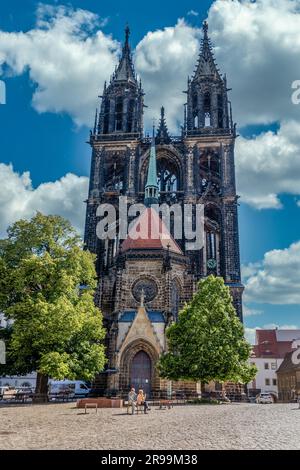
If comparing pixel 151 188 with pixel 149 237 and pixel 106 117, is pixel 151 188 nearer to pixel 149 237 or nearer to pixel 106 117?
pixel 149 237

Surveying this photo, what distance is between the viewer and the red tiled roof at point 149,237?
38.1 m

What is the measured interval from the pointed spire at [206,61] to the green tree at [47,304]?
117ft

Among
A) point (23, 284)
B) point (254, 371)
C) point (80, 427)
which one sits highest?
point (23, 284)

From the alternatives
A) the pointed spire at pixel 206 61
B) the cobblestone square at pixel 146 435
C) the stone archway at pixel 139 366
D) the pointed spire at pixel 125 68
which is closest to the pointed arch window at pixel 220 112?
the pointed spire at pixel 206 61

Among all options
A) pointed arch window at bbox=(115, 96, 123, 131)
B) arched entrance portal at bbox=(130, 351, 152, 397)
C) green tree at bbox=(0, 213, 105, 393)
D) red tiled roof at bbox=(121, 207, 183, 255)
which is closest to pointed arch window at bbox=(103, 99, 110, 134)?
pointed arch window at bbox=(115, 96, 123, 131)

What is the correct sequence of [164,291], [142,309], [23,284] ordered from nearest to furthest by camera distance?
[23,284] < [142,309] < [164,291]

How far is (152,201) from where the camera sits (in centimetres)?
4681

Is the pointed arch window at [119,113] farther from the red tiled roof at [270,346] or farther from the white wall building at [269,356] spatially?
the red tiled roof at [270,346]

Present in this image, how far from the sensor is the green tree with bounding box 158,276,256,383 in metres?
25.3

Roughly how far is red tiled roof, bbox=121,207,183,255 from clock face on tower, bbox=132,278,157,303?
9.61 feet
